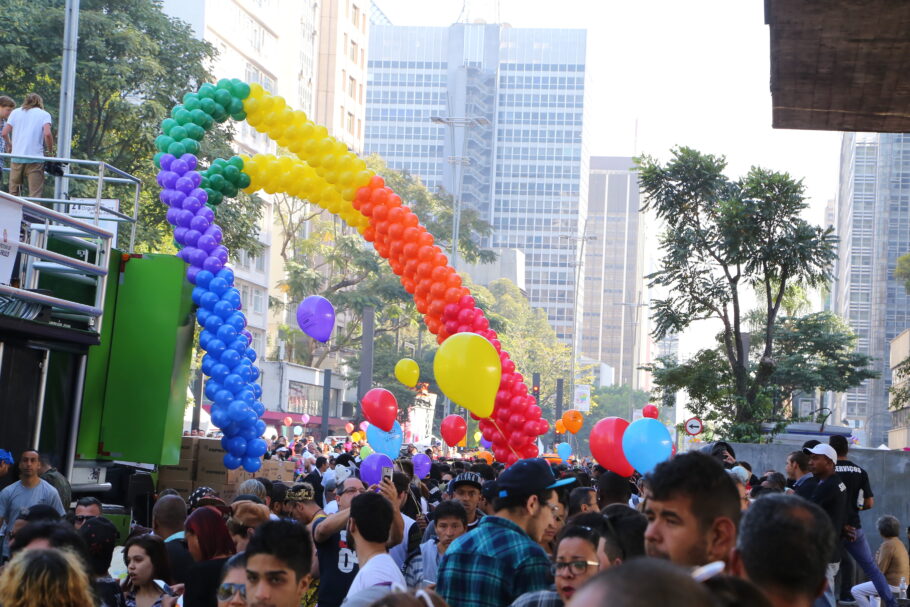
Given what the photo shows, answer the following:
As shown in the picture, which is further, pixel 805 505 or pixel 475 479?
pixel 475 479

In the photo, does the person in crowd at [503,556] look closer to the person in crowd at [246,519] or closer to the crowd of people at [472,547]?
the crowd of people at [472,547]

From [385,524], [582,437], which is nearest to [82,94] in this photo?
[385,524]

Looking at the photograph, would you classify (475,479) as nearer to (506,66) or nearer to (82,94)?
(82,94)

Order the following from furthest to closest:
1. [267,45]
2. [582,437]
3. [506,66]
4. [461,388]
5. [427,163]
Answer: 1. [506,66]
2. [427,163]
3. [582,437]
4. [267,45]
5. [461,388]

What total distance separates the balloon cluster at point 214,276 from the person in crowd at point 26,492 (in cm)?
471

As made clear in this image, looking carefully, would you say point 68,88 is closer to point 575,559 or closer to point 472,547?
point 472,547

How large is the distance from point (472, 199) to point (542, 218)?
37.9ft

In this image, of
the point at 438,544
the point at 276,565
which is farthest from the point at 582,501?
the point at 276,565

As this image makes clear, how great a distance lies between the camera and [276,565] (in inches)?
181

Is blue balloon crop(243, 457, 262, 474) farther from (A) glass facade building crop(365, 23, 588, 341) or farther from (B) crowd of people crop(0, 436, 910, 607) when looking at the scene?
(A) glass facade building crop(365, 23, 588, 341)

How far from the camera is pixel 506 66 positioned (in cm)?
19275

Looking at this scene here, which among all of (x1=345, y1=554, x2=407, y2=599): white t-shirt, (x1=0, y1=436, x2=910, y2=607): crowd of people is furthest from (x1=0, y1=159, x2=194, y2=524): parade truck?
(x1=345, y1=554, x2=407, y2=599): white t-shirt

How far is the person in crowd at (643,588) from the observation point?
64.7 inches

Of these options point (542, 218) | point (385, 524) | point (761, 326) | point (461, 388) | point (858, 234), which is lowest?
point (385, 524)
